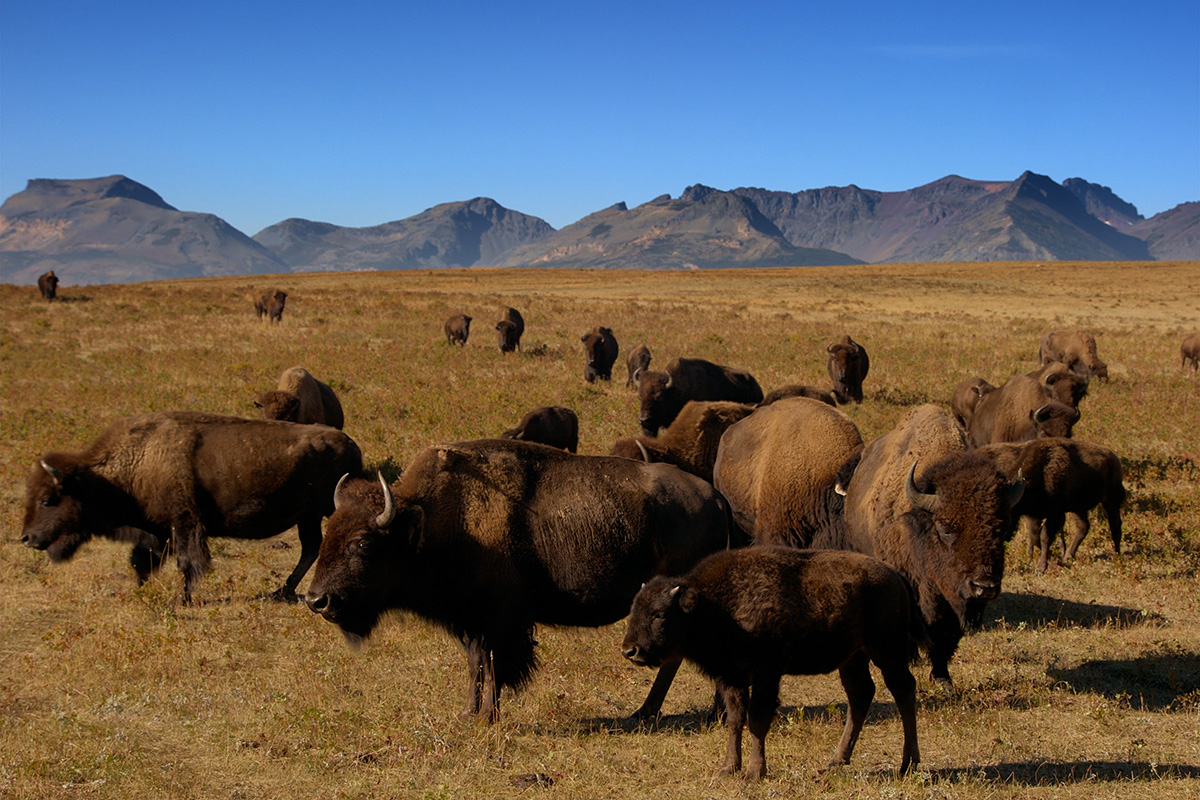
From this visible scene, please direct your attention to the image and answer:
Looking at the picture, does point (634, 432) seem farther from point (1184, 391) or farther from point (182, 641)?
point (1184, 391)

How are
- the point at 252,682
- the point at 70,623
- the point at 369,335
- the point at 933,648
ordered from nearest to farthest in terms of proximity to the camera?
the point at 933,648 < the point at 252,682 < the point at 70,623 < the point at 369,335

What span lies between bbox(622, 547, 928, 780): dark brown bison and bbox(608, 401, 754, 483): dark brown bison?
4.92 m

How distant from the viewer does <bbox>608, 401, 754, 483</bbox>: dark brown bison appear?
10359 mm

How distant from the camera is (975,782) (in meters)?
5.02

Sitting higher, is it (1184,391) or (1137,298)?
(1137,298)

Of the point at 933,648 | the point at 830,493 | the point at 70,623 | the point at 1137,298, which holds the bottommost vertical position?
the point at 70,623

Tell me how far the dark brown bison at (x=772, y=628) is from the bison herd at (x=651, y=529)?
0.04ft

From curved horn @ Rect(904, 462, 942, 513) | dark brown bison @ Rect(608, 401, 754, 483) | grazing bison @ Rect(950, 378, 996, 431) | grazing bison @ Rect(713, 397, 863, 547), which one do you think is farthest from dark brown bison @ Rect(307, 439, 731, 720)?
grazing bison @ Rect(950, 378, 996, 431)

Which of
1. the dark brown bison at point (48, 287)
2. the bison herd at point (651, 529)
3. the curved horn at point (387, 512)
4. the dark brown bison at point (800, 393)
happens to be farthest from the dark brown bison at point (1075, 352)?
the dark brown bison at point (48, 287)

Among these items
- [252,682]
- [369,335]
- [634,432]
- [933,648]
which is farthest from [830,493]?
[369,335]

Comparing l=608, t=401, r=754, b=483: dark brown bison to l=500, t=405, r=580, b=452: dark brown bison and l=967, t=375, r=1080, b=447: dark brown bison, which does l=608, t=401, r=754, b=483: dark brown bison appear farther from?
l=967, t=375, r=1080, b=447: dark brown bison

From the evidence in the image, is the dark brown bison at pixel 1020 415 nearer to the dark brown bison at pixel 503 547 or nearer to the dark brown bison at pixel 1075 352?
the dark brown bison at pixel 503 547

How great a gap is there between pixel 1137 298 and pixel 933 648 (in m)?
61.7

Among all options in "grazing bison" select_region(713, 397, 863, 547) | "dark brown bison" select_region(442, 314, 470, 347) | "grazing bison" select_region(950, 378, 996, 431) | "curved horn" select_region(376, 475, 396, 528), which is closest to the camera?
"curved horn" select_region(376, 475, 396, 528)
